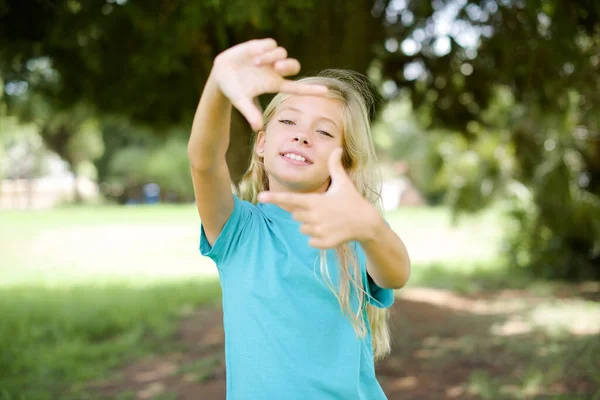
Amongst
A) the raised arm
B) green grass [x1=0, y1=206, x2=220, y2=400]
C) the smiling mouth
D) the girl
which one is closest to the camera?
the raised arm

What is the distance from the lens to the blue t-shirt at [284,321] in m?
1.58

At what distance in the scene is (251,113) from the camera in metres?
1.14

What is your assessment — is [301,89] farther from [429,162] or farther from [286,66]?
[429,162]

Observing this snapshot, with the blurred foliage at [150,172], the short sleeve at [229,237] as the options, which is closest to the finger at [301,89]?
the short sleeve at [229,237]

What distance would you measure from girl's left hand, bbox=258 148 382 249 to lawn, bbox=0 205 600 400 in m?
3.43

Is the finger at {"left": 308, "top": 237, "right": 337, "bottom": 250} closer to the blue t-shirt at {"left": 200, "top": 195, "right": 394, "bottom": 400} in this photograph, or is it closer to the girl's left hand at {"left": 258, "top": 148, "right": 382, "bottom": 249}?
the girl's left hand at {"left": 258, "top": 148, "right": 382, "bottom": 249}

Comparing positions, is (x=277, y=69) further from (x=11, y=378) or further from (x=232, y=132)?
(x=11, y=378)

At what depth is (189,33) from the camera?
12.5 ft

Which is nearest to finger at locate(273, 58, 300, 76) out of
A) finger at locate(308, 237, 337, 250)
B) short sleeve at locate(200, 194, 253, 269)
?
finger at locate(308, 237, 337, 250)

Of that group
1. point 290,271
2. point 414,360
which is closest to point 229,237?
point 290,271

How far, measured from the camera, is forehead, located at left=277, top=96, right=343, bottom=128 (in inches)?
68.3

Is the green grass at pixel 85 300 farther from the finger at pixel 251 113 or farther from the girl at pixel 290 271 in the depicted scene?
the finger at pixel 251 113

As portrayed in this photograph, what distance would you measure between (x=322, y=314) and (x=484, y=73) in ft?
13.8

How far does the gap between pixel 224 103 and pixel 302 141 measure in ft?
1.16
